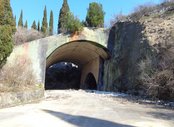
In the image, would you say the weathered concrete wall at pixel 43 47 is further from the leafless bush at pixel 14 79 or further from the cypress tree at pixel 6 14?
the cypress tree at pixel 6 14

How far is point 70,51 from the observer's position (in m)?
35.1

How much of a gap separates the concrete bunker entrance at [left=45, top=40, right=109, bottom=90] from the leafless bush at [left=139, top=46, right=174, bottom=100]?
957 centimetres

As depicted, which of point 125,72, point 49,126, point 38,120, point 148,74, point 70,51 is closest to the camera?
point 49,126

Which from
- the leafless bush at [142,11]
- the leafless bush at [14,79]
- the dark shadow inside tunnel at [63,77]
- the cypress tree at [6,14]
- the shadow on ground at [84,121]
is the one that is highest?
the leafless bush at [142,11]

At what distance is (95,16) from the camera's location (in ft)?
103

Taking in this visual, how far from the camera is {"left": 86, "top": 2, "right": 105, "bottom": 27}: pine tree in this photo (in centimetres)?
3134

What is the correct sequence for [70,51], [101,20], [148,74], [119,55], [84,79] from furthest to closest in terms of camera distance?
[84,79]
[70,51]
[101,20]
[119,55]
[148,74]

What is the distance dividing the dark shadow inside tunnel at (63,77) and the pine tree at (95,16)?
641 inches

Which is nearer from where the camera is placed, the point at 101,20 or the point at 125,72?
the point at 125,72

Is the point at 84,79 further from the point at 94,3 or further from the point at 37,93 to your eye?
the point at 37,93

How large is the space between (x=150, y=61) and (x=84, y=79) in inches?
791

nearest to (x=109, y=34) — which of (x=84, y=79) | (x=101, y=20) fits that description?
(x=101, y=20)

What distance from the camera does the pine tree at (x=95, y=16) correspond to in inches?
1234

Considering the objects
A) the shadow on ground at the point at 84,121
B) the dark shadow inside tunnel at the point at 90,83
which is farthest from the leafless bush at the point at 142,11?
the shadow on ground at the point at 84,121
